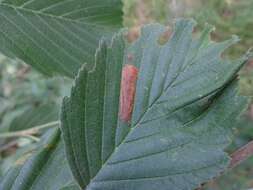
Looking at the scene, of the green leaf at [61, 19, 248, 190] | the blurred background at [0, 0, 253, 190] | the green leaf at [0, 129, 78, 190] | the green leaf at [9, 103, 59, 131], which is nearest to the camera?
the green leaf at [61, 19, 248, 190]

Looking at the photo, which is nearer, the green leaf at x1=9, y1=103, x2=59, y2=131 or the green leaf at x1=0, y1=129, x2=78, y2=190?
the green leaf at x1=0, y1=129, x2=78, y2=190

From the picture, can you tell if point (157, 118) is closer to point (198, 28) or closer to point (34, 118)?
point (34, 118)

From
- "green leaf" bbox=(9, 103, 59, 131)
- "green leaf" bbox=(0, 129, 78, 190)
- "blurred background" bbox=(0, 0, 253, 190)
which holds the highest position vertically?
"green leaf" bbox=(0, 129, 78, 190)

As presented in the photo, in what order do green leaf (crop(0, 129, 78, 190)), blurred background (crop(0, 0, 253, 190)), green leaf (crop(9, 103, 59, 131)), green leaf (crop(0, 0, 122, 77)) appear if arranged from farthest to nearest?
1. blurred background (crop(0, 0, 253, 190))
2. green leaf (crop(9, 103, 59, 131))
3. green leaf (crop(0, 0, 122, 77))
4. green leaf (crop(0, 129, 78, 190))

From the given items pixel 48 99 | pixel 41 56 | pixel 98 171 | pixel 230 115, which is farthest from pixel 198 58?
pixel 48 99

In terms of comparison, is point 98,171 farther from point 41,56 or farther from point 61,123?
point 41,56

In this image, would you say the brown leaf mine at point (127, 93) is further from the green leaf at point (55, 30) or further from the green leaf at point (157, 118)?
the green leaf at point (55, 30)

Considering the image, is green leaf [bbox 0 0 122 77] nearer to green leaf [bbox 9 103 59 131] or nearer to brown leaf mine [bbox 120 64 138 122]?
brown leaf mine [bbox 120 64 138 122]

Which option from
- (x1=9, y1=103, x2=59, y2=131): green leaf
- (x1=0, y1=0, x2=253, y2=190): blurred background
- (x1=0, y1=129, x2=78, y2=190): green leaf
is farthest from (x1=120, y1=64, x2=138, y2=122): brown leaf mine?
(x1=0, y1=0, x2=253, y2=190): blurred background

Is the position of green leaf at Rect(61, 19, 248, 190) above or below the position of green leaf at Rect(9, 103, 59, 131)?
above
